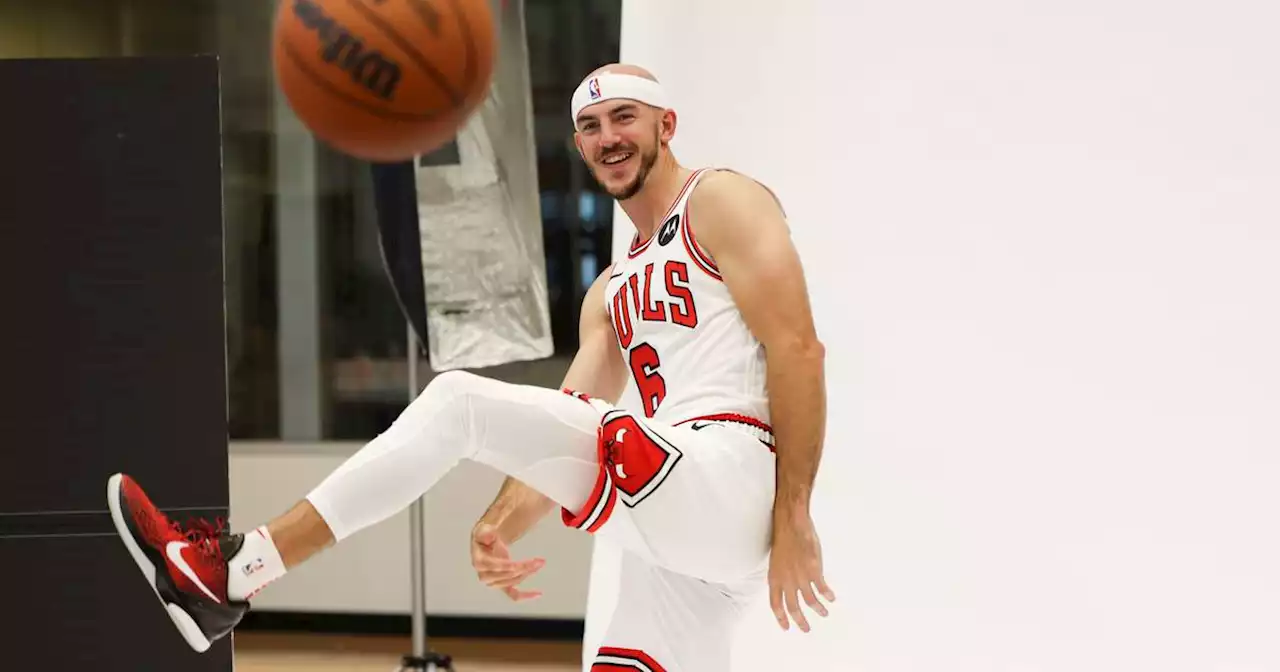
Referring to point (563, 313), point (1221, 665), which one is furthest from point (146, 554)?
point (563, 313)

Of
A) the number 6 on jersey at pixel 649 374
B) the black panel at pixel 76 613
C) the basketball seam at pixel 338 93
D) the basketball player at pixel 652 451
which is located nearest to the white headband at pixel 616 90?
the basketball player at pixel 652 451

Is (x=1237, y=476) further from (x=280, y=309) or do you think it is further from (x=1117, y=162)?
(x=280, y=309)

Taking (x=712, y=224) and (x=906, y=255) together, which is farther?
(x=906, y=255)

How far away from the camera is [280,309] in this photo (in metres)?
4.85

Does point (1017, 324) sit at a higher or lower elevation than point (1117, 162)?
lower

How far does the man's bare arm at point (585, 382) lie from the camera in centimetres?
224

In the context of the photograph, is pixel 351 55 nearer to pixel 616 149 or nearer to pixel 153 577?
pixel 616 149

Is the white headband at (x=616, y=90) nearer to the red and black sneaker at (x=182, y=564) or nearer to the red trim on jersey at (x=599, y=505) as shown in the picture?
the red trim on jersey at (x=599, y=505)

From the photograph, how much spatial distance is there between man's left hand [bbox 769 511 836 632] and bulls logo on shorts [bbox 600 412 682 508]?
23 cm

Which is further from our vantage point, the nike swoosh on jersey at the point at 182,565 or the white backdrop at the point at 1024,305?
the white backdrop at the point at 1024,305

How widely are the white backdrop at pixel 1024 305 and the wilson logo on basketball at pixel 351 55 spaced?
136 centimetres

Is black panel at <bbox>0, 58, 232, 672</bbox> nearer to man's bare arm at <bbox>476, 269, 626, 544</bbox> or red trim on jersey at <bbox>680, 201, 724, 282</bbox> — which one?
man's bare arm at <bbox>476, 269, 626, 544</bbox>

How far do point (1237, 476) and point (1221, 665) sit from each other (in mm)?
453

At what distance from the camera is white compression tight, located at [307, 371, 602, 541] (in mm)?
1773
